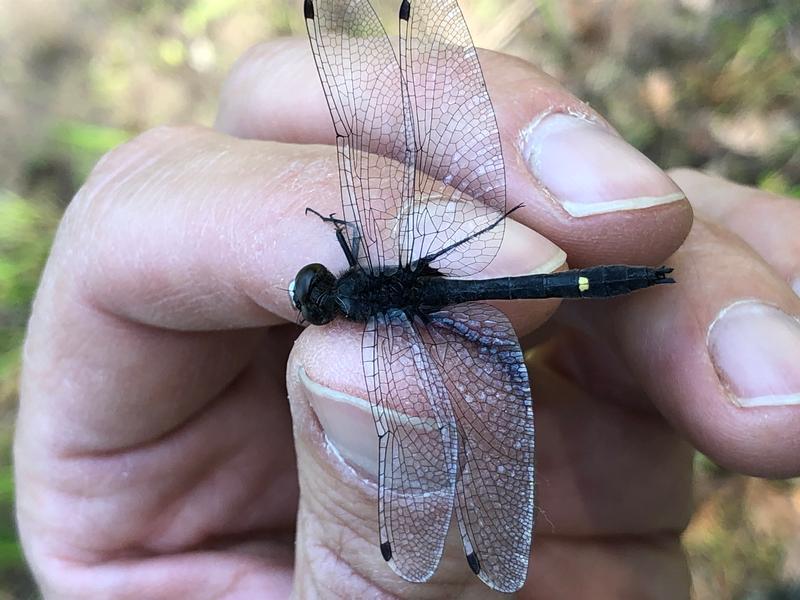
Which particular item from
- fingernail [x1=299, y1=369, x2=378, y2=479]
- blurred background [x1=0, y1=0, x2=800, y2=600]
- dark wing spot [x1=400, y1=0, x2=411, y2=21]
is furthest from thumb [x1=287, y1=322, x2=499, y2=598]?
blurred background [x1=0, y1=0, x2=800, y2=600]

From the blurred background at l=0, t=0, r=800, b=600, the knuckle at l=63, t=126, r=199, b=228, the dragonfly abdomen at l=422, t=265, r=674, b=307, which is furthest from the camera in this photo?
the blurred background at l=0, t=0, r=800, b=600

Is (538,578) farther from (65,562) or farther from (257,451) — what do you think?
(65,562)

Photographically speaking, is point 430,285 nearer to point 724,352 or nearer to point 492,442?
point 492,442

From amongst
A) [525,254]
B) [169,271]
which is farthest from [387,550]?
[169,271]

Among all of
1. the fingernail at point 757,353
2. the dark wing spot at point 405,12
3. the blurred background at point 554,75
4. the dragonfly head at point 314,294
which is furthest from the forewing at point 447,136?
the blurred background at point 554,75

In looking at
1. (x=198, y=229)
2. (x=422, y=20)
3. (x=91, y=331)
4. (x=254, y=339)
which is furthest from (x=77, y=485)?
(x=422, y=20)

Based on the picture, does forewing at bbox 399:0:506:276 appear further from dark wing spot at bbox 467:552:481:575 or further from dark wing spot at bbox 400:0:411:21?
dark wing spot at bbox 467:552:481:575
